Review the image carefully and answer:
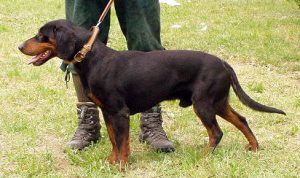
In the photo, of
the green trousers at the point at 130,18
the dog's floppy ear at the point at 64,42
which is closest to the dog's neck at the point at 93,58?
the dog's floppy ear at the point at 64,42

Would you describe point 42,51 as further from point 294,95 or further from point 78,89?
point 294,95

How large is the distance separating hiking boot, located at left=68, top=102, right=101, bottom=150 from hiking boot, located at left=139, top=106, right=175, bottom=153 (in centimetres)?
41

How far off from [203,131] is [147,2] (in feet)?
4.46

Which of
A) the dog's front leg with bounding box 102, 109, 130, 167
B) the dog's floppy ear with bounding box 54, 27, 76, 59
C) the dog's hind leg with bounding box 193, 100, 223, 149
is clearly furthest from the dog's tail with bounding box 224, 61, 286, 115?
the dog's floppy ear with bounding box 54, 27, 76, 59

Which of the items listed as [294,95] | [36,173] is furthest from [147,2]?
[294,95]

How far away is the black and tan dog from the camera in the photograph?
3926 mm

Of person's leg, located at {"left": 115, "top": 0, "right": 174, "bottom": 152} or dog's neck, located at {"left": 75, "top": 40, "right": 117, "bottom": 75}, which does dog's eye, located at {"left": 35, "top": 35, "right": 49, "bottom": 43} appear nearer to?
dog's neck, located at {"left": 75, "top": 40, "right": 117, "bottom": 75}

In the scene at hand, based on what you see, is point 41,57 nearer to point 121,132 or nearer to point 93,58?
point 93,58

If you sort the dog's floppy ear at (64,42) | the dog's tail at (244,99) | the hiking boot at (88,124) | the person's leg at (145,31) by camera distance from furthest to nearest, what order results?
1. the hiking boot at (88,124)
2. the person's leg at (145,31)
3. the dog's tail at (244,99)
4. the dog's floppy ear at (64,42)

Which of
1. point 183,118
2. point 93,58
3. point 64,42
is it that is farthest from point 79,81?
point 183,118

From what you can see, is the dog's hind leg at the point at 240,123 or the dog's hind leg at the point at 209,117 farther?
the dog's hind leg at the point at 240,123

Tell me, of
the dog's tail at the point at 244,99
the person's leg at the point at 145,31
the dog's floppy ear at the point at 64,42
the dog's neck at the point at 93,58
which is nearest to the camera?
the dog's floppy ear at the point at 64,42

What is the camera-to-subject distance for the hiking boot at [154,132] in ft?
14.5

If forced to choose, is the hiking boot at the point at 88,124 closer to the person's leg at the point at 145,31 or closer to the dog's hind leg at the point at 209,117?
the person's leg at the point at 145,31
